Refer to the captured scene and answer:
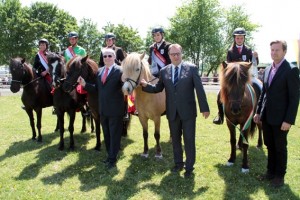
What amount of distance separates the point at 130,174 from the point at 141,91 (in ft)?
5.79

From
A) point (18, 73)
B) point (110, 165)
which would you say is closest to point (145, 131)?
point (110, 165)

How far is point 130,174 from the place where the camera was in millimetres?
Result: 5848

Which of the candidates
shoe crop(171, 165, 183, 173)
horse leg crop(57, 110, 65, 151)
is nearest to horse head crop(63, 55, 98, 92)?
horse leg crop(57, 110, 65, 151)

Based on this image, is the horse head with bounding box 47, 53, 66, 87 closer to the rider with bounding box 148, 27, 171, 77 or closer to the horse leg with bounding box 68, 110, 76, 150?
the horse leg with bounding box 68, 110, 76, 150

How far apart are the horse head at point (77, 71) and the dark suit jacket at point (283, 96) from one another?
3634 millimetres

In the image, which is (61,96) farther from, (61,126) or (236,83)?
(236,83)

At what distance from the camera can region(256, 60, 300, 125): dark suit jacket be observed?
4.60m

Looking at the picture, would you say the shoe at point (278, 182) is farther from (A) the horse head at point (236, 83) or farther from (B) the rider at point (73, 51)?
(B) the rider at point (73, 51)

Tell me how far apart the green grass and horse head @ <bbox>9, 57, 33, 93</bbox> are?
1.64 meters

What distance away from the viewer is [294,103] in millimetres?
4594

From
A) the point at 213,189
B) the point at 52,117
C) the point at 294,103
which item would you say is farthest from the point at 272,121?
the point at 52,117

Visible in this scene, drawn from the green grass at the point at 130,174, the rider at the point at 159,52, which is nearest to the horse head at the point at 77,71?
the rider at the point at 159,52

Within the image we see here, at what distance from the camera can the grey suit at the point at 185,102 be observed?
16.8ft

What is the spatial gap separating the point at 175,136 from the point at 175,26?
3972 cm
